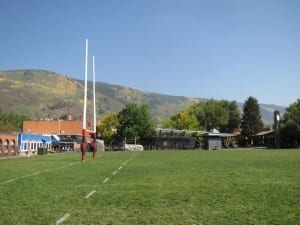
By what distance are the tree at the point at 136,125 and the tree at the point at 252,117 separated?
3453cm

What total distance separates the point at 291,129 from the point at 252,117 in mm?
41808

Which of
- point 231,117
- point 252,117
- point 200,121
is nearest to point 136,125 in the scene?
point 200,121

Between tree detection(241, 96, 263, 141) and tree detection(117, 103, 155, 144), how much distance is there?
34.5 metres

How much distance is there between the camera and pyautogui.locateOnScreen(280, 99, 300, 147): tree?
10681 centimetres

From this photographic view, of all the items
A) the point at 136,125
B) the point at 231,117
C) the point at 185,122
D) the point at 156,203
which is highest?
the point at 231,117

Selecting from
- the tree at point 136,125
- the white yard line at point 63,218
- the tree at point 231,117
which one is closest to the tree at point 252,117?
the tree at point 231,117

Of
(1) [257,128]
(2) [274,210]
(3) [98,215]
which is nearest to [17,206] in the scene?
(3) [98,215]

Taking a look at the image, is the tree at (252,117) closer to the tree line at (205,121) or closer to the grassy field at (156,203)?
the tree line at (205,121)

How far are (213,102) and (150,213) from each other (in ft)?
482

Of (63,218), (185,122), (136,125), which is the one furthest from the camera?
(185,122)

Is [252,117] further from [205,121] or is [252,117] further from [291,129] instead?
[291,129]

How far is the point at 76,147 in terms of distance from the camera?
122m

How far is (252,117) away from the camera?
150 meters

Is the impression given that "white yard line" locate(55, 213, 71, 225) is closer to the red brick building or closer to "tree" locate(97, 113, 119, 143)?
Result: "tree" locate(97, 113, 119, 143)
